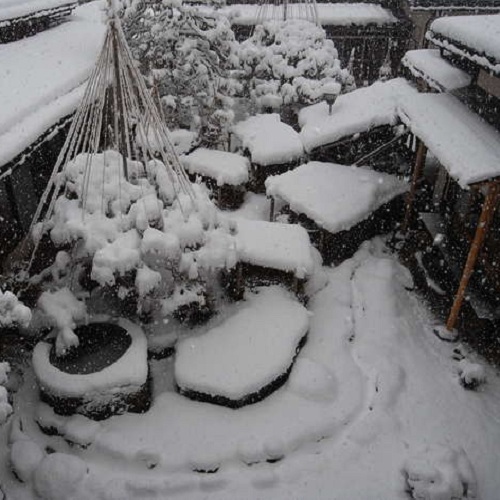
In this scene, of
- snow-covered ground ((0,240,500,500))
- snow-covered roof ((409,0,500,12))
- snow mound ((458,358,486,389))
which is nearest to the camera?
snow-covered ground ((0,240,500,500))

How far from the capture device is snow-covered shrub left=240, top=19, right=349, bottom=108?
16531 mm

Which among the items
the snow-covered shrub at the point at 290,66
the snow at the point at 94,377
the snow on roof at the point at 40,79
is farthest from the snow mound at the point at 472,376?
the snow-covered shrub at the point at 290,66

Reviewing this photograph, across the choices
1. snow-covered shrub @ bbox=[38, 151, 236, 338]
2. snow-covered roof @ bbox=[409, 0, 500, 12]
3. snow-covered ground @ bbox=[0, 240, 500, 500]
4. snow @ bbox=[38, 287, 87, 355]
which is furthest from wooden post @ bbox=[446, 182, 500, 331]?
snow-covered roof @ bbox=[409, 0, 500, 12]

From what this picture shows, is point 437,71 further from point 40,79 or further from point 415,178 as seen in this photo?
point 40,79

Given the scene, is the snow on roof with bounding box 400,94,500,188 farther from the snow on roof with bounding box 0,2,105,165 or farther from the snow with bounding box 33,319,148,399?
the snow on roof with bounding box 0,2,105,165

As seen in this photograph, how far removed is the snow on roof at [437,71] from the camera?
35.0 feet

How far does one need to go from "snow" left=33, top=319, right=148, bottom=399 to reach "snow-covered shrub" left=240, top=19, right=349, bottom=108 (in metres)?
11.4

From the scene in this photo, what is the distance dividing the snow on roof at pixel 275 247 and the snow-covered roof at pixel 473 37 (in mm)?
4528

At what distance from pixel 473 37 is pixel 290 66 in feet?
29.9

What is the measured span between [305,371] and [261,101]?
11.0 m

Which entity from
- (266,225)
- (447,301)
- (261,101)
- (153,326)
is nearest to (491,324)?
(447,301)

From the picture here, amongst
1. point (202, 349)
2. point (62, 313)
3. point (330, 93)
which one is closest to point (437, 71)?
point (330, 93)

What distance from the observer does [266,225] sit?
34.6ft

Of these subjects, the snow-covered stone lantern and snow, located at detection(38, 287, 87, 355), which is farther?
the snow-covered stone lantern
